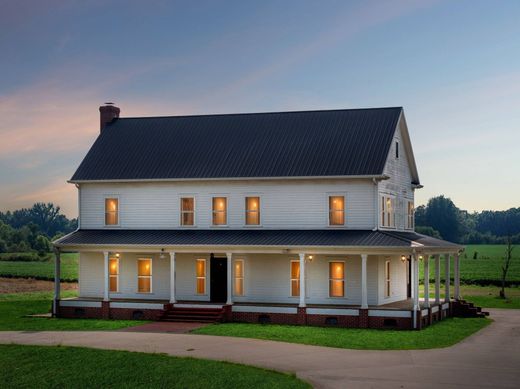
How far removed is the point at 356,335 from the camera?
3033cm

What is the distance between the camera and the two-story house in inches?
1384

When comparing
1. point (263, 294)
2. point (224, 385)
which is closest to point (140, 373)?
point (224, 385)

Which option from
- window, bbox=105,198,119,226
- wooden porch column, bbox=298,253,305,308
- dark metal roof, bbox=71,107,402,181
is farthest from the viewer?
window, bbox=105,198,119,226

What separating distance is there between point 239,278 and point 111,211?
822 cm

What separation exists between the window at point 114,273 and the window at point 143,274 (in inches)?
45.4

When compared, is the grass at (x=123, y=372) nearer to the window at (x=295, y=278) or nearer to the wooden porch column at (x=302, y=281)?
the wooden porch column at (x=302, y=281)

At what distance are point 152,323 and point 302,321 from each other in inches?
267

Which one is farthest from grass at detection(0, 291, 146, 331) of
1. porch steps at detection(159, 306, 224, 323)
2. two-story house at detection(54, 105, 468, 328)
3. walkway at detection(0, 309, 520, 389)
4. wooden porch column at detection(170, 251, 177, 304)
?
walkway at detection(0, 309, 520, 389)

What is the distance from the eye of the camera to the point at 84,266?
134 ft

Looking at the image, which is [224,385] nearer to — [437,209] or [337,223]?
[337,223]

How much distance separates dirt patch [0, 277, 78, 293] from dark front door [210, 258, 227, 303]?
19.5 m

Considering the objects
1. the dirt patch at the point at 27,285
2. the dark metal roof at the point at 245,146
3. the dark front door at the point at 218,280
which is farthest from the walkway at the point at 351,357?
the dirt patch at the point at 27,285

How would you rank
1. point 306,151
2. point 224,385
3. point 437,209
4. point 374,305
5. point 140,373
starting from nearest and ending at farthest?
point 224,385
point 140,373
point 374,305
point 306,151
point 437,209

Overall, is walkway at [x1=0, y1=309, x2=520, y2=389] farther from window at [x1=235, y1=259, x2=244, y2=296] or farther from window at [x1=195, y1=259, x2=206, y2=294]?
window at [x1=195, y1=259, x2=206, y2=294]
